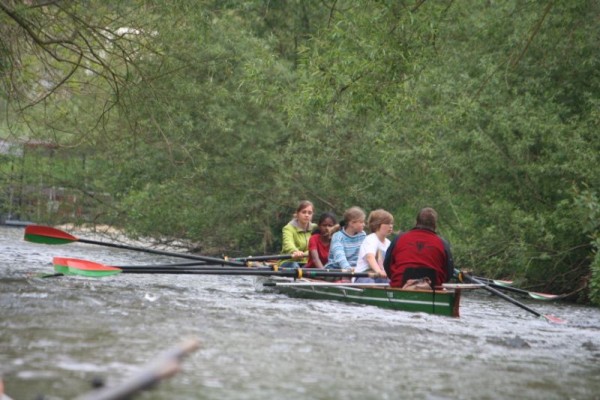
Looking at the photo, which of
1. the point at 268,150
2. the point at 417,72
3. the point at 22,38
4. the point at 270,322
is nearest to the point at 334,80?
the point at 417,72

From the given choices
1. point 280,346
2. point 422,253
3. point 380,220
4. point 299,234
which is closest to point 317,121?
point 299,234

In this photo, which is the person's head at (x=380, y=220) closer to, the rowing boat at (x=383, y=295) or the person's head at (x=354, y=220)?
the person's head at (x=354, y=220)

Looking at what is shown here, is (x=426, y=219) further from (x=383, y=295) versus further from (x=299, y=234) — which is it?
(x=299, y=234)

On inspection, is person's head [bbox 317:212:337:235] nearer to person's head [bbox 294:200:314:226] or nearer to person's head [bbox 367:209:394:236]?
person's head [bbox 294:200:314:226]

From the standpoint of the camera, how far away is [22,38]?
16.0 metres

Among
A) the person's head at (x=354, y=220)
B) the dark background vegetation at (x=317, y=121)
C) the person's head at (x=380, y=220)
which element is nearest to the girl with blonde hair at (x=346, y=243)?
the person's head at (x=354, y=220)

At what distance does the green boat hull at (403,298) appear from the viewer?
1318 centimetres

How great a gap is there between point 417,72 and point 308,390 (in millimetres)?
7324

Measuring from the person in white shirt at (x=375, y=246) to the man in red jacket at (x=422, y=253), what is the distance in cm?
130

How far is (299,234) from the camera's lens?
1798 cm

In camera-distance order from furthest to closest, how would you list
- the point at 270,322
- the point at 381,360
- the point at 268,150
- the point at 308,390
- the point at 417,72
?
the point at 268,150 < the point at 417,72 < the point at 270,322 < the point at 381,360 < the point at 308,390

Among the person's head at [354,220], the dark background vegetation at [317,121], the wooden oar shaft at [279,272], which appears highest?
the dark background vegetation at [317,121]

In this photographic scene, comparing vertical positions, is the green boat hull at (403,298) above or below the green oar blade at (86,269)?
below

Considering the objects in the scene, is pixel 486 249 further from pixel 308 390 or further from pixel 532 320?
pixel 308 390
